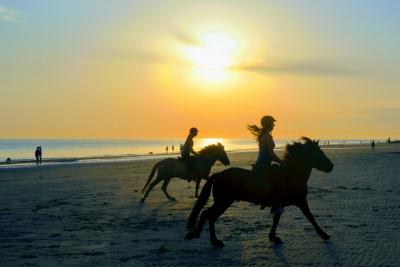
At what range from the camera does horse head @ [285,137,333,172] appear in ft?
35.2

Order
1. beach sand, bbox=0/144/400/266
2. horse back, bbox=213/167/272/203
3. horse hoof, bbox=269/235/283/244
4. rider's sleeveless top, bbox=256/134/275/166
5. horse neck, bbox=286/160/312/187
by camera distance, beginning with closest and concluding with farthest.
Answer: beach sand, bbox=0/144/400/266 → horse back, bbox=213/167/272/203 → horse hoof, bbox=269/235/283/244 → rider's sleeveless top, bbox=256/134/275/166 → horse neck, bbox=286/160/312/187

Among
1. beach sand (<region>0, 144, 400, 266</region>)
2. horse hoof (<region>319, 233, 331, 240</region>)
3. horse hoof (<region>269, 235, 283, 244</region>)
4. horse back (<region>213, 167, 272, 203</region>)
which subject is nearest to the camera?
beach sand (<region>0, 144, 400, 266</region>)

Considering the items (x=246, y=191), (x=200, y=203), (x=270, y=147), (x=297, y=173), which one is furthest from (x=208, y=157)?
(x=246, y=191)

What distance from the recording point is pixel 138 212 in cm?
1470

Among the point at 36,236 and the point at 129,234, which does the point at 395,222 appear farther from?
the point at 36,236

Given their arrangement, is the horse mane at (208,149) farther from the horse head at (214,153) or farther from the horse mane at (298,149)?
the horse mane at (298,149)

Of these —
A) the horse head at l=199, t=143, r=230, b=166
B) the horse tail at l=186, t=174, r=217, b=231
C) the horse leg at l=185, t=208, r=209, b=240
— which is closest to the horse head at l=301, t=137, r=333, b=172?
the horse tail at l=186, t=174, r=217, b=231

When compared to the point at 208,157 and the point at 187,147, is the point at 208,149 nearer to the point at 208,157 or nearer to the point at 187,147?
the point at 208,157

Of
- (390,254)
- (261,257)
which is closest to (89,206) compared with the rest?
(261,257)

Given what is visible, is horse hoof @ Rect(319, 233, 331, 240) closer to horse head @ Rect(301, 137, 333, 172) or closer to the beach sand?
the beach sand

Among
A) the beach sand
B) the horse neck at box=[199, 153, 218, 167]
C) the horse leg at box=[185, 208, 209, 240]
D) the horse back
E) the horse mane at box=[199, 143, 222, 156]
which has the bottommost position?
the beach sand

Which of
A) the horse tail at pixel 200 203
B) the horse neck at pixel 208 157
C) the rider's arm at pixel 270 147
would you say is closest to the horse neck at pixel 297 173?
the rider's arm at pixel 270 147

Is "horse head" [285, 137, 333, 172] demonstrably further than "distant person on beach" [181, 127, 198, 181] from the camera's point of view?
No

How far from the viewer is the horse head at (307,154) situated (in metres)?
10.7
